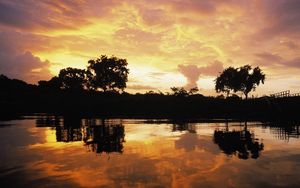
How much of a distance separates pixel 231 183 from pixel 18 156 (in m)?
14.5

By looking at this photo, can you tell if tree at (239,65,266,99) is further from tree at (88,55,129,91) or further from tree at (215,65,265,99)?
tree at (88,55,129,91)

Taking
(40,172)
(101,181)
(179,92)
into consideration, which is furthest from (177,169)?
(179,92)

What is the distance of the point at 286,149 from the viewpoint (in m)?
26.3

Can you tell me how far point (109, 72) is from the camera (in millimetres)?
115312

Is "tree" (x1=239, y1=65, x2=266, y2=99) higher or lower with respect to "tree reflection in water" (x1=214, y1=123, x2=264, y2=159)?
higher

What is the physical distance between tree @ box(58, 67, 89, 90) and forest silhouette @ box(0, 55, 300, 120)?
242 cm

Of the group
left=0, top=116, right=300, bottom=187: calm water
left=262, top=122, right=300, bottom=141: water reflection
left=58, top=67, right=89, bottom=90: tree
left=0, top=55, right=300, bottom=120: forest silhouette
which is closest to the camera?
left=0, top=116, right=300, bottom=187: calm water

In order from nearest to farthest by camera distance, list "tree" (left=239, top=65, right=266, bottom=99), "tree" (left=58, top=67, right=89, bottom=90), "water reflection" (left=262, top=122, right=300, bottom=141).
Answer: "water reflection" (left=262, top=122, right=300, bottom=141) → "tree" (left=239, top=65, right=266, bottom=99) → "tree" (left=58, top=67, right=89, bottom=90)

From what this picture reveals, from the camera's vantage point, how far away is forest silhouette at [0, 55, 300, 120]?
272 ft

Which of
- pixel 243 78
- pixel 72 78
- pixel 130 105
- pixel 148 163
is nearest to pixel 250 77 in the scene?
pixel 243 78

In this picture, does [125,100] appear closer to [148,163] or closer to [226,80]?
[226,80]

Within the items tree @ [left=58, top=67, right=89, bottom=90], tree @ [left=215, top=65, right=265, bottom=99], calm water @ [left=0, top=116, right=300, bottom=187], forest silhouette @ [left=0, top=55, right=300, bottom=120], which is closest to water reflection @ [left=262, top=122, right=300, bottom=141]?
calm water @ [left=0, top=116, right=300, bottom=187]

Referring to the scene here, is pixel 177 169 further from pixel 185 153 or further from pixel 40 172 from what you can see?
pixel 40 172

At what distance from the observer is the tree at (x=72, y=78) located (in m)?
138
